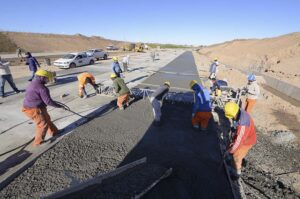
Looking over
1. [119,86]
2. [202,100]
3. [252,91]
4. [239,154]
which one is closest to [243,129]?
[239,154]

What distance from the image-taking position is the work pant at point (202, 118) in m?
5.82

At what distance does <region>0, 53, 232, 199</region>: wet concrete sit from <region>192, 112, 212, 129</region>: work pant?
284 millimetres

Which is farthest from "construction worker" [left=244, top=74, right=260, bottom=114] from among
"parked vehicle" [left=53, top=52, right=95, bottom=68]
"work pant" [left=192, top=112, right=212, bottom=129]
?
"parked vehicle" [left=53, top=52, right=95, bottom=68]

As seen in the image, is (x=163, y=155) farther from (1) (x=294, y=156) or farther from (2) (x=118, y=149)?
(1) (x=294, y=156)

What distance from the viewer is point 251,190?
4.24 meters

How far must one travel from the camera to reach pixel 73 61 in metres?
18.0

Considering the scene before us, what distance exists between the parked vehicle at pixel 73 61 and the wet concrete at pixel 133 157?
1238 cm

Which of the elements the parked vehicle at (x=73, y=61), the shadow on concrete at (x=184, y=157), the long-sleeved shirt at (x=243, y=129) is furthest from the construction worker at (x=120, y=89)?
the parked vehicle at (x=73, y=61)

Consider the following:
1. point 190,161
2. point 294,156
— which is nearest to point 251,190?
point 190,161

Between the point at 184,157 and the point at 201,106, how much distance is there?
1601 mm

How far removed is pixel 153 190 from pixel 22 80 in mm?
11433

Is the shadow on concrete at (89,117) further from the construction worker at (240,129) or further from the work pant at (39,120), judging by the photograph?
the construction worker at (240,129)

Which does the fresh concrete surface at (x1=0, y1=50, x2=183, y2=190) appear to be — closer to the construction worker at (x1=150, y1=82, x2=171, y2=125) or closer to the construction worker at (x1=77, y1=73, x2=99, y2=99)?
the construction worker at (x1=77, y1=73, x2=99, y2=99)

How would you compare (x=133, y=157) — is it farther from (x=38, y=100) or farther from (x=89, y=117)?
(x=89, y=117)
